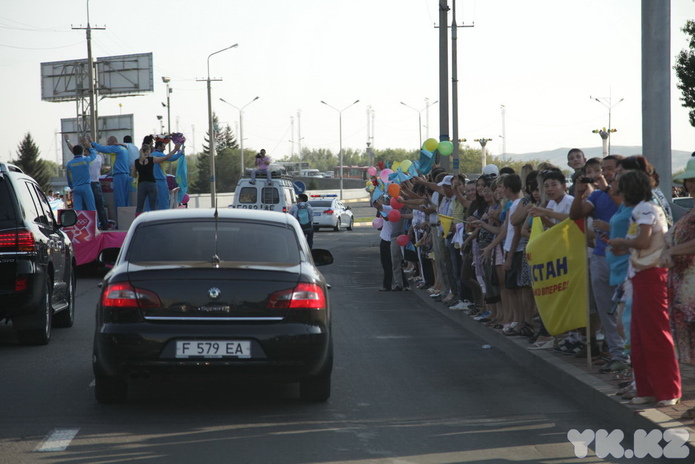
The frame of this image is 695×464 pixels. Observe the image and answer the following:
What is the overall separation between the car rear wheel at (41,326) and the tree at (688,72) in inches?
1190

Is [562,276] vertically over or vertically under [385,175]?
under

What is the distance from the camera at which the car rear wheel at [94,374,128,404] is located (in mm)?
7613

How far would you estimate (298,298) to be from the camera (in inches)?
285

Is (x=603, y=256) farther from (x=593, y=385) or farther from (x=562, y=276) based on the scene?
(x=593, y=385)

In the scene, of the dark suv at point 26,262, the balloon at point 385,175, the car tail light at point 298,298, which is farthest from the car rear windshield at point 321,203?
the car tail light at point 298,298

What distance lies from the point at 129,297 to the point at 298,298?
1205 mm

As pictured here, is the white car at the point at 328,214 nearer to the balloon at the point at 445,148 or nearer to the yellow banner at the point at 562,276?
the balloon at the point at 445,148

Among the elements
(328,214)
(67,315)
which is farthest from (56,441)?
(328,214)

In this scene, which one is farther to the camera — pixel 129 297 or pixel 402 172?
pixel 402 172

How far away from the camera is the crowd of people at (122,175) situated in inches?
811

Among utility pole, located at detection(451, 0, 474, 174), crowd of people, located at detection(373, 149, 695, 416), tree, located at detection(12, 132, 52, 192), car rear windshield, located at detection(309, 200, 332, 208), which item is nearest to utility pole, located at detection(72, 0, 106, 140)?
car rear windshield, located at detection(309, 200, 332, 208)

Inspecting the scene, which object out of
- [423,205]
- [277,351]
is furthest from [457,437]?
[423,205]

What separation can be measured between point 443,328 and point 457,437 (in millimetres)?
6378

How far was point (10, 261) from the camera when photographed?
1045 cm
